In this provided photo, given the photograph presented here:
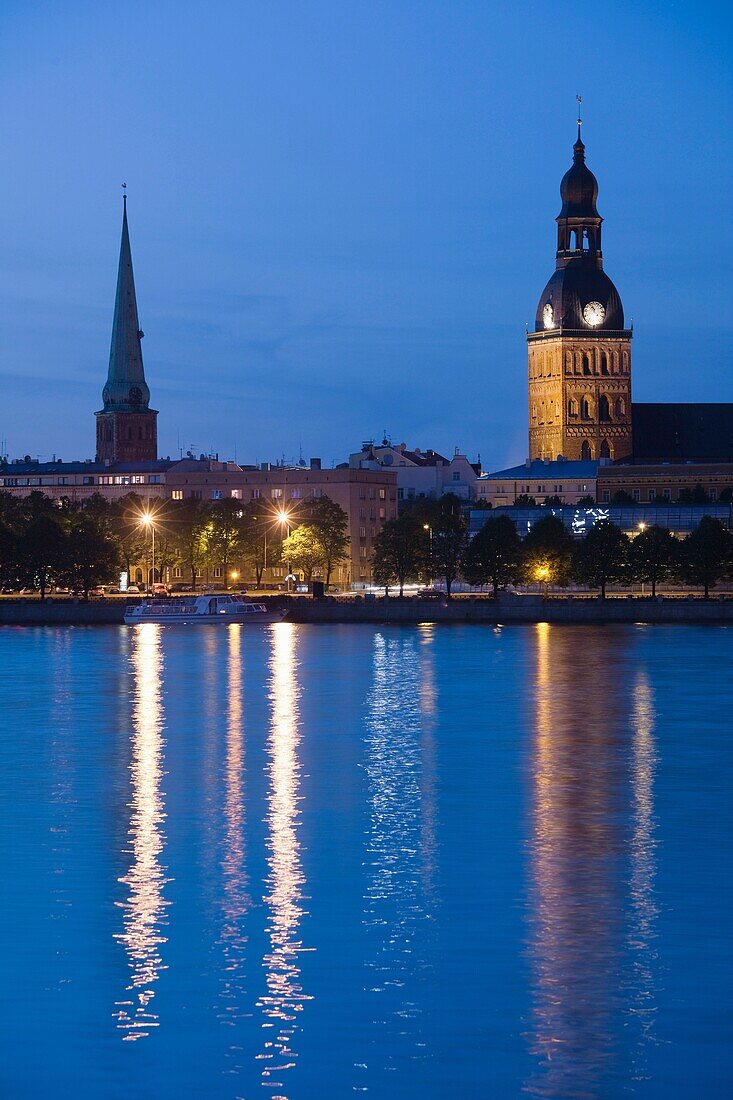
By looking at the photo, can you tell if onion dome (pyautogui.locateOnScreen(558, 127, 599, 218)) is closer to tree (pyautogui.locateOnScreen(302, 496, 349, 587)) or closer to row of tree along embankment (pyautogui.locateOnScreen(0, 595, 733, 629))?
tree (pyautogui.locateOnScreen(302, 496, 349, 587))

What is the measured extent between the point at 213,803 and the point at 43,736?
1217cm

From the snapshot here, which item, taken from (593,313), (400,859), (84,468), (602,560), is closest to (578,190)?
(593,313)

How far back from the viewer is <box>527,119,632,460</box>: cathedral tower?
14650 centimetres

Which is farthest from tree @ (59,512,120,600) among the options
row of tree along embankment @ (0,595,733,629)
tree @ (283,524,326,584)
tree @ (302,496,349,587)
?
tree @ (302,496,349,587)

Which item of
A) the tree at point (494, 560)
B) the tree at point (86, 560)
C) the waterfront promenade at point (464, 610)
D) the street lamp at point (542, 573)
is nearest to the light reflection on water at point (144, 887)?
the waterfront promenade at point (464, 610)

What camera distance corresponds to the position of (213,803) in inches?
1236

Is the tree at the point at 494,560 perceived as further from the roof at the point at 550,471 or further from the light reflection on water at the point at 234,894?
the light reflection on water at the point at 234,894

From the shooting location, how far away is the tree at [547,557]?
93.4 meters

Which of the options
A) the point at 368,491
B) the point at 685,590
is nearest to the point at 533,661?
the point at 685,590

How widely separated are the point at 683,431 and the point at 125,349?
3993 cm

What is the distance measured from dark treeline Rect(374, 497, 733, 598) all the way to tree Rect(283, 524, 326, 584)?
548cm

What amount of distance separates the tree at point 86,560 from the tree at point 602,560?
20.9m

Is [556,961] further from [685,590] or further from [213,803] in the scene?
[685,590]

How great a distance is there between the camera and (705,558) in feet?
294
